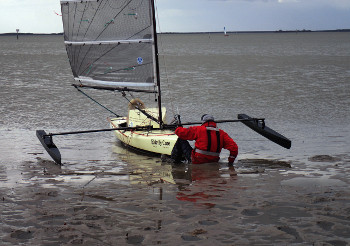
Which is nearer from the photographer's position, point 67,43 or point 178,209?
point 178,209

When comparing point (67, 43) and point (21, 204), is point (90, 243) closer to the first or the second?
point (21, 204)

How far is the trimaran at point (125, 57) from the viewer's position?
13.3 metres

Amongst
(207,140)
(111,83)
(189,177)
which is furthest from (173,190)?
(111,83)

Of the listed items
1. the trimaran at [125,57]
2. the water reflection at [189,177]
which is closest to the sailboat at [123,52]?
the trimaran at [125,57]

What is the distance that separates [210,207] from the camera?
25.6 feet

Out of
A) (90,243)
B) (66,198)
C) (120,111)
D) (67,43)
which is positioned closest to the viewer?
(90,243)

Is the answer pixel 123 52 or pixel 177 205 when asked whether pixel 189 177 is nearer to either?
pixel 177 205

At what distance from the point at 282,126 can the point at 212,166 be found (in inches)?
304

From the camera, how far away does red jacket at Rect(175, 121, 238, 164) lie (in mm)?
10973

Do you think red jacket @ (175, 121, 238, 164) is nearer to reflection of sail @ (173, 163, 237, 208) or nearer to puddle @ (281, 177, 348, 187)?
reflection of sail @ (173, 163, 237, 208)

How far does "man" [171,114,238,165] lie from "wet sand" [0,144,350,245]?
255mm

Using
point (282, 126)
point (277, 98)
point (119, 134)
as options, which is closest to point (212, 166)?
point (119, 134)

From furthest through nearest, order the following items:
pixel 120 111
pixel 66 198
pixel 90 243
→ 1. pixel 120 111
2. pixel 66 198
3. pixel 90 243

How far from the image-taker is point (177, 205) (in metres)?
7.96
